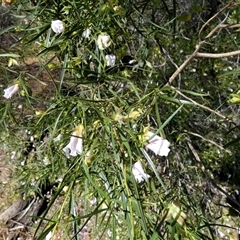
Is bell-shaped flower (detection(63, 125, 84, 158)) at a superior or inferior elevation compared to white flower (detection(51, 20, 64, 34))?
inferior

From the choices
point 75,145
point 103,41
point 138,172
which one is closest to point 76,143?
point 75,145

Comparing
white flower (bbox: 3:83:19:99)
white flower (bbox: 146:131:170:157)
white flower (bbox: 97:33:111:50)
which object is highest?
white flower (bbox: 97:33:111:50)

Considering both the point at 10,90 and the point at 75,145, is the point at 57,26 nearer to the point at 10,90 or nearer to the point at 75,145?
the point at 10,90

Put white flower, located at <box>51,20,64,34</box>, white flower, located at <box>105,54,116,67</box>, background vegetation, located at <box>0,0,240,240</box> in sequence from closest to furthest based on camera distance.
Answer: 1. background vegetation, located at <box>0,0,240,240</box>
2. white flower, located at <box>51,20,64,34</box>
3. white flower, located at <box>105,54,116,67</box>

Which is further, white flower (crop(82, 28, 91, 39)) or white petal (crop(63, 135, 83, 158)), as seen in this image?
white flower (crop(82, 28, 91, 39))

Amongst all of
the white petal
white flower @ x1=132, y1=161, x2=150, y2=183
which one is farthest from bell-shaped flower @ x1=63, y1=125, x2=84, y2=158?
white flower @ x1=132, y1=161, x2=150, y2=183

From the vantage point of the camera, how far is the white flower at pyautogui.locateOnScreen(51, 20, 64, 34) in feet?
3.51

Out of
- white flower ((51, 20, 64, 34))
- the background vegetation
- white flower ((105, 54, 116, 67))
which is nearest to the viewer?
the background vegetation

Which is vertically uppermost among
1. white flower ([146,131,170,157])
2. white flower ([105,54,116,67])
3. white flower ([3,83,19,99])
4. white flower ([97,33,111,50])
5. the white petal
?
white flower ([97,33,111,50])

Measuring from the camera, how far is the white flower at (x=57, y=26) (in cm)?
107

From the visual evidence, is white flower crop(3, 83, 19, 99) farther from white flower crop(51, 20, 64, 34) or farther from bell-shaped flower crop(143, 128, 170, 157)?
bell-shaped flower crop(143, 128, 170, 157)

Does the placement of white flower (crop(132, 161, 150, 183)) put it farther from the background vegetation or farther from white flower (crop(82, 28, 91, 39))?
white flower (crop(82, 28, 91, 39))

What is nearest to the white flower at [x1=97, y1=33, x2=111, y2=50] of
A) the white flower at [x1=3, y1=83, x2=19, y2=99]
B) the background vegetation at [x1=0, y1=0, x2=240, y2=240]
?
the background vegetation at [x1=0, y1=0, x2=240, y2=240]

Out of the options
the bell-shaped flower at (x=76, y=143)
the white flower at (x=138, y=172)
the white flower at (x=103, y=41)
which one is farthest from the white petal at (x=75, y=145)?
→ the white flower at (x=103, y=41)
